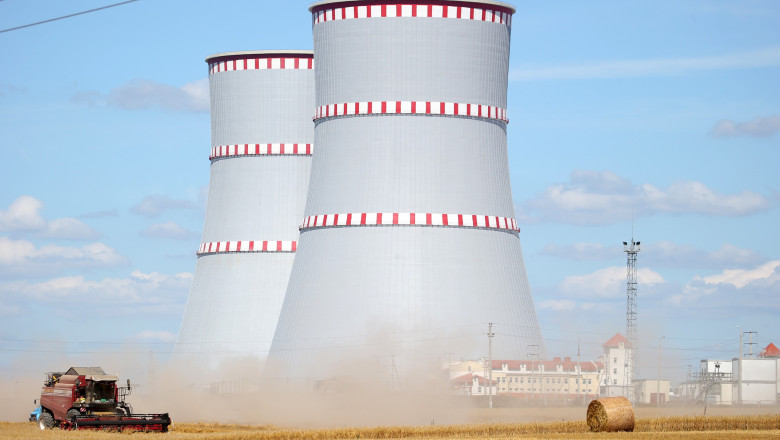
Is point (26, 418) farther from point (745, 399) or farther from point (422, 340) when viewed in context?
point (745, 399)

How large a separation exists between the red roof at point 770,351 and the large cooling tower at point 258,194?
2567 centimetres

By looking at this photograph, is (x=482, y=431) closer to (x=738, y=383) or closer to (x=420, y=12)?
(x=420, y=12)

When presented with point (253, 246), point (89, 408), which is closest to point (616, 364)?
point (253, 246)

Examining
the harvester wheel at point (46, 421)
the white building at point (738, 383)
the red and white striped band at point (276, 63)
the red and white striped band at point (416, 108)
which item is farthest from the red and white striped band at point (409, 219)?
the white building at point (738, 383)

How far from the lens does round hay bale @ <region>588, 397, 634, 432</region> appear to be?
1135 inches

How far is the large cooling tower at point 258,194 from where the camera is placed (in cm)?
4697

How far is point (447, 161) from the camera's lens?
39.1 m

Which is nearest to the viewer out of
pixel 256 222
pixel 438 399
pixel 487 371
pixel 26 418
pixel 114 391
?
pixel 114 391

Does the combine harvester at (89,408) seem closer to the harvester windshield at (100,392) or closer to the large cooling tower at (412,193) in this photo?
the harvester windshield at (100,392)

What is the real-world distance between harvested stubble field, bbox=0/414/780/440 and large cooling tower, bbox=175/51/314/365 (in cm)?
1551

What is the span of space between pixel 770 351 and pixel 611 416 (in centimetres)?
3722

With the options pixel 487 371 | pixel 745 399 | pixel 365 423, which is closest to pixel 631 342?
pixel 745 399

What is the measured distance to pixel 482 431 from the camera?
92.6 feet

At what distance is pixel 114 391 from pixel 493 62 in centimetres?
1557
